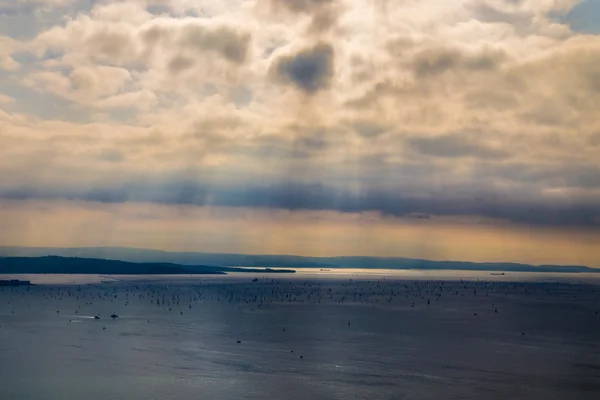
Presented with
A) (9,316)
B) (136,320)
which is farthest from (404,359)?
(9,316)

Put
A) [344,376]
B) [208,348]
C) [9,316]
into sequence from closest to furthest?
[344,376] < [208,348] < [9,316]

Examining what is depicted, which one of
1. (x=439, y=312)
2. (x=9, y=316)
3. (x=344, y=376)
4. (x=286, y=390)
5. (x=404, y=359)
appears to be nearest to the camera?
(x=286, y=390)

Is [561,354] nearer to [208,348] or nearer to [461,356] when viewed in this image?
[461,356]

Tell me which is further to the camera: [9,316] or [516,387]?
[9,316]

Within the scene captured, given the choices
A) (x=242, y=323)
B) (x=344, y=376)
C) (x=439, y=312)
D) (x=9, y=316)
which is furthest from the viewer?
(x=439, y=312)

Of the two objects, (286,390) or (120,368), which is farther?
(120,368)

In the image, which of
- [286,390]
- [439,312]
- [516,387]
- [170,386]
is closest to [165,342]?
[170,386]

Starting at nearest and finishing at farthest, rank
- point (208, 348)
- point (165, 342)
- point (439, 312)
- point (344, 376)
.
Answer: point (344, 376), point (208, 348), point (165, 342), point (439, 312)

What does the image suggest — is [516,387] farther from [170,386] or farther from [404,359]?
[170,386]
